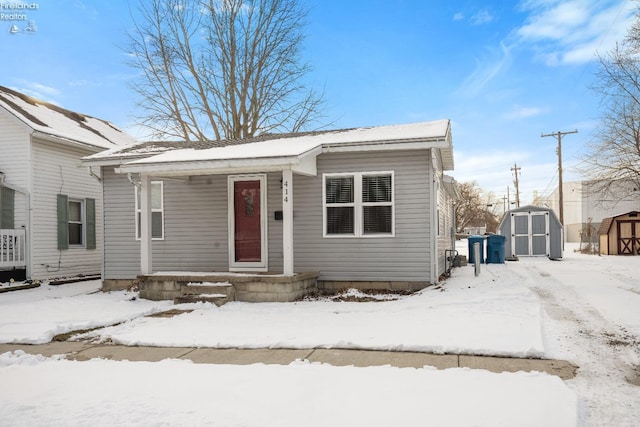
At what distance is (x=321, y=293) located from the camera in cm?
1020

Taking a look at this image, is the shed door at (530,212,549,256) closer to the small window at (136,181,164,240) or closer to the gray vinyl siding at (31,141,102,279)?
the small window at (136,181,164,240)

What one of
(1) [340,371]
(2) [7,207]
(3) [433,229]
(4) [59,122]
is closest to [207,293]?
(3) [433,229]

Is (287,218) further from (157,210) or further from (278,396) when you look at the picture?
(278,396)

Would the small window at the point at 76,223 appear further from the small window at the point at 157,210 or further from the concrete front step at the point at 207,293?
the concrete front step at the point at 207,293

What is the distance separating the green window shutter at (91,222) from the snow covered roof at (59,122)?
1831 mm

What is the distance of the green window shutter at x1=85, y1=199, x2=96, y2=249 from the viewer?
15.1m

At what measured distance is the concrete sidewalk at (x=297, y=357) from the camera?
188 inches

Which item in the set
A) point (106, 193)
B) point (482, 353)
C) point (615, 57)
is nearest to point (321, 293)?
point (482, 353)

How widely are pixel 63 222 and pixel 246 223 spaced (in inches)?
263

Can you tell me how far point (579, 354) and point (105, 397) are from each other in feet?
15.6

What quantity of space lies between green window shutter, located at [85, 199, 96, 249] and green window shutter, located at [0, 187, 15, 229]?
2.19 metres

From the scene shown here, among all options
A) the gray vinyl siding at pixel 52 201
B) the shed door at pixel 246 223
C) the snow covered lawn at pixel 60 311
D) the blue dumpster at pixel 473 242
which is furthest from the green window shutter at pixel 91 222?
the blue dumpster at pixel 473 242

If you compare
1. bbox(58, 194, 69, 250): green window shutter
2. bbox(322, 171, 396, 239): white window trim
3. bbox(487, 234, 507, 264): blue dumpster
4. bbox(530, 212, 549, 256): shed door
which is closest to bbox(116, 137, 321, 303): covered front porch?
bbox(322, 171, 396, 239): white window trim

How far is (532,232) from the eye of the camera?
71.6 feet
